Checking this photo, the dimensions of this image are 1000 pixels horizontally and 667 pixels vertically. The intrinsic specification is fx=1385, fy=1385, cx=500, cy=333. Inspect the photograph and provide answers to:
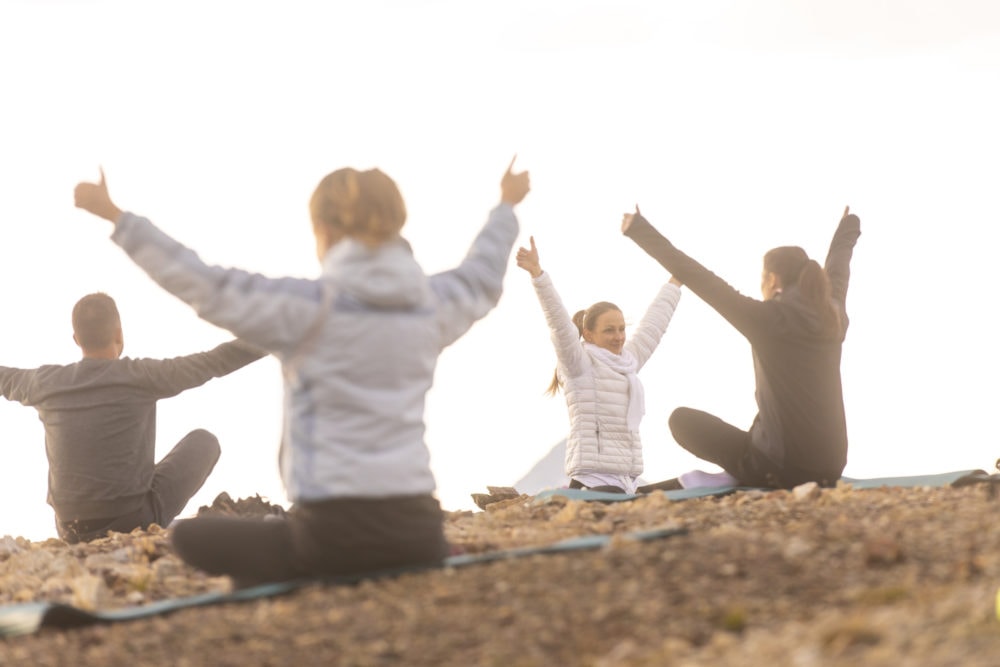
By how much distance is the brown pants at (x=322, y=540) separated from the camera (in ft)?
17.3

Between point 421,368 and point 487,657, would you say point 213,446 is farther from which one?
point 487,657

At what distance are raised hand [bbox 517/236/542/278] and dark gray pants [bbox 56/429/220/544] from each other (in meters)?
2.62

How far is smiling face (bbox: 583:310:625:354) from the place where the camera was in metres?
10.7

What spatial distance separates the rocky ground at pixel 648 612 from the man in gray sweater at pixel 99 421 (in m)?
2.77

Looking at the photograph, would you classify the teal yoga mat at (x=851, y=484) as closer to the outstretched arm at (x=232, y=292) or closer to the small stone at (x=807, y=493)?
the small stone at (x=807, y=493)

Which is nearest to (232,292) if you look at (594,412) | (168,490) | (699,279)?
(699,279)

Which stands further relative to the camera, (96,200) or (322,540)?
(96,200)

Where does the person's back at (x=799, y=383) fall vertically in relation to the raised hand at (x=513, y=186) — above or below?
below

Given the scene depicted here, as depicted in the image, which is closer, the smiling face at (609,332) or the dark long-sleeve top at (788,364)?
the dark long-sleeve top at (788,364)

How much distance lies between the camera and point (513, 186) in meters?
6.02

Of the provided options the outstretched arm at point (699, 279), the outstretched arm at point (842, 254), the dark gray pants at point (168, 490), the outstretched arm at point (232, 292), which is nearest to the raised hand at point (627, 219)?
the outstretched arm at point (699, 279)

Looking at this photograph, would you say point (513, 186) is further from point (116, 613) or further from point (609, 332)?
point (609, 332)

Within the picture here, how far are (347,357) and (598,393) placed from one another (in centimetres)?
549

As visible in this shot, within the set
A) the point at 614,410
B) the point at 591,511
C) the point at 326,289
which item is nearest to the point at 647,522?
the point at 591,511
